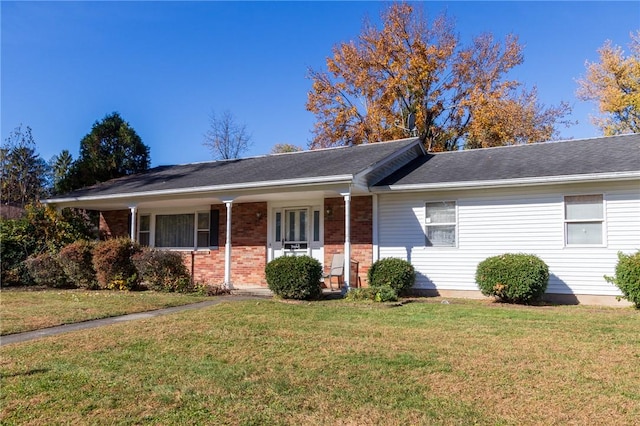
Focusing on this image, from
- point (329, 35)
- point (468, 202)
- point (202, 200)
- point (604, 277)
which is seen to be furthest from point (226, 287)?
point (329, 35)

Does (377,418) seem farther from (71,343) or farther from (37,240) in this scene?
(37,240)

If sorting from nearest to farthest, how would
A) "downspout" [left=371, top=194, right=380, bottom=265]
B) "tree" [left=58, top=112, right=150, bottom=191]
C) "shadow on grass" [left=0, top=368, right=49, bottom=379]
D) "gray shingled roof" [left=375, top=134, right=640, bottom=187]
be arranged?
"shadow on grass" [left=0, top=368, right=49, bottom=379]
"gray shingled roof" [left=375, top=134, right=640, bottom=187]
"downspout" [left=371, top=194, right=380, bottom=265]
"tree" [left=58, top=112, right=150, bottom=191]

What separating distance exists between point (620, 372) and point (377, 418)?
2.96 meters

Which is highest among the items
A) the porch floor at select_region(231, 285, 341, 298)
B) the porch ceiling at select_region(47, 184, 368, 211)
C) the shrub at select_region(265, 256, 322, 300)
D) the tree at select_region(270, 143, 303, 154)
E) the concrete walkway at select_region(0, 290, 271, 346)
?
the tree at select_region(270, 143, 303, 154)

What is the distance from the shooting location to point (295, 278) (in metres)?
11.2

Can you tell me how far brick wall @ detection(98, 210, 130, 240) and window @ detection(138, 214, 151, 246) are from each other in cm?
55

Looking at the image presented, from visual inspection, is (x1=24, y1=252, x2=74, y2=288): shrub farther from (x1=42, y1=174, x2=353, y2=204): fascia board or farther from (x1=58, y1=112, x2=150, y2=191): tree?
(x1=58, y1=112, x2=150, y2=191): tree

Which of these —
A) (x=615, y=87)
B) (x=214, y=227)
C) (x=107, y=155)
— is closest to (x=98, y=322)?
(x=214, y=227)

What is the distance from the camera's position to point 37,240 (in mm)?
16172

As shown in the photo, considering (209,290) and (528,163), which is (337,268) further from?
(528,163)

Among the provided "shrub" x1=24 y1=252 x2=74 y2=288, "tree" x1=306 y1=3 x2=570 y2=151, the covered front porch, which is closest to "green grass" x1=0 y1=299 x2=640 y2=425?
the covered front porch

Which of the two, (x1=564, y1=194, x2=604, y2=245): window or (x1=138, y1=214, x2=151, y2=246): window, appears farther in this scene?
(x1=138, y1=214, x2=151, y2=246): window

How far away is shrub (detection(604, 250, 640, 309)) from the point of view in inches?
378

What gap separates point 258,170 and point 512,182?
7.31 metres
